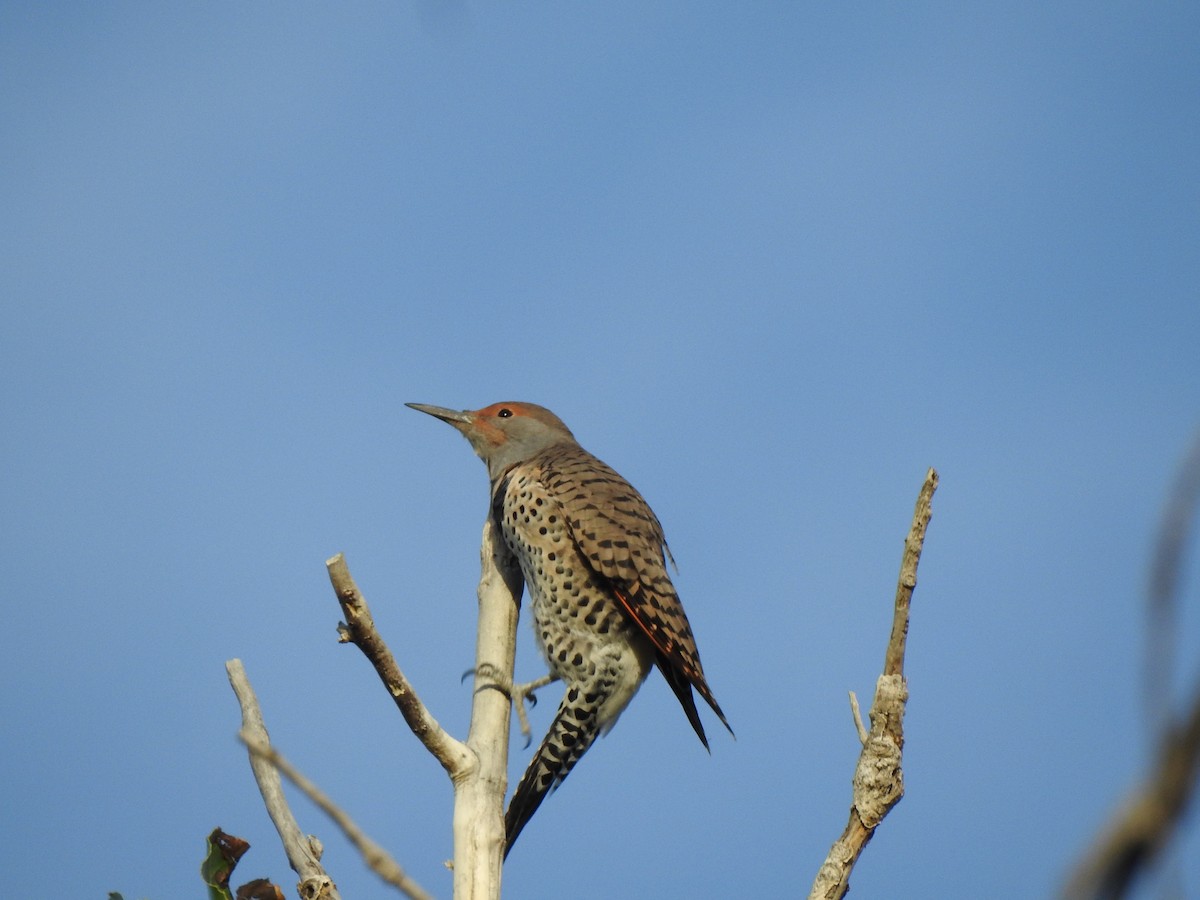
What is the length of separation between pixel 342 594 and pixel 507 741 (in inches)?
40.7

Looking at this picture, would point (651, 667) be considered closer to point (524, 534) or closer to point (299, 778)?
point (524, 534)

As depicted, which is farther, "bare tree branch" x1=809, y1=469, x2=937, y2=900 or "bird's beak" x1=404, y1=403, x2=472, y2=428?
"bird's beak" x1=404, y1=403, x2=472, y2=428

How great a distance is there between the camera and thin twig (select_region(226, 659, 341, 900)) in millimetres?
3889

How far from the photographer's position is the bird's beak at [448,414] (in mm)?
6688

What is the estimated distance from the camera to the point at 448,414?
6723 millimetres

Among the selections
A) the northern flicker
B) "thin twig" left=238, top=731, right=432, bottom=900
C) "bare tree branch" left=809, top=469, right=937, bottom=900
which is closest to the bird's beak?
the northern flicker

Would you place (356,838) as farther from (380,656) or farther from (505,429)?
(505,429)

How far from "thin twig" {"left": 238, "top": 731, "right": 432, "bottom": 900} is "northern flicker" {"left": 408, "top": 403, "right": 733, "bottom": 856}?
3571 mm

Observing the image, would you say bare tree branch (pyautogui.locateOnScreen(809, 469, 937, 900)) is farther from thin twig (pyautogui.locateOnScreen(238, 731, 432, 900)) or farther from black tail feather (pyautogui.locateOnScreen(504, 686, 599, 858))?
thin twig (pyautogui.locateOnScreen(238, 731, 432, 900))

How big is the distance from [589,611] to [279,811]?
1728mm

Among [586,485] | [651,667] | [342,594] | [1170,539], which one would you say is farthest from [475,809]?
[1170,539]

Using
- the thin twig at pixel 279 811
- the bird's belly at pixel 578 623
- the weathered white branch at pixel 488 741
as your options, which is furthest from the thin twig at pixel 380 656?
the bird's belly at pixel 578 623

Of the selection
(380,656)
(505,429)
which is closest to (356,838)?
(380,656)

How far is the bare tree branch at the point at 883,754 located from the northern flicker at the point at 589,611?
1.32 m
